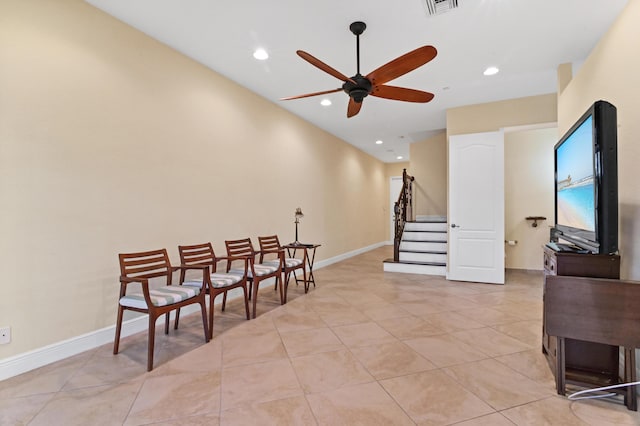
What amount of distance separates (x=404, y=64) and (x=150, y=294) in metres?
2.68

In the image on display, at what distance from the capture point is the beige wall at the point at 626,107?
2.07 meters

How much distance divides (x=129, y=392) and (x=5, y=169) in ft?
5.71

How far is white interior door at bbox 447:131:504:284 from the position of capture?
4.70 meters

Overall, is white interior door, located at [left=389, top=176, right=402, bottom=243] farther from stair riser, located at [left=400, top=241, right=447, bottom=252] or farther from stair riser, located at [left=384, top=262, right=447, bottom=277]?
stair riser, located at [left=384, top=262, right=447, bottom=277]

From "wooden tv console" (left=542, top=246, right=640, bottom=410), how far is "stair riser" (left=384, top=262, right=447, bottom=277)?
11.1 ft

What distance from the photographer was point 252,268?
3.35m

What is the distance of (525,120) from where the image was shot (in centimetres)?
459

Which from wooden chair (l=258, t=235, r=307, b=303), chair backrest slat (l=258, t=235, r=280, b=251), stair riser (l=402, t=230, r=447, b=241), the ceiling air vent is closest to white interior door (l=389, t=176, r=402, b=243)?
stair riser (l=402, t=230, r=447, b=241)

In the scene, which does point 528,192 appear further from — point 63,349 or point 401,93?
point 63,349

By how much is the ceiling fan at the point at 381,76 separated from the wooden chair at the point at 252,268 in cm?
198

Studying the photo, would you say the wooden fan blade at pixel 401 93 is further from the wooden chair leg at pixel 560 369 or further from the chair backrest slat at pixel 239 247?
the chair backrest slat at pixel 239 247

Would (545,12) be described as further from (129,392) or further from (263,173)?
(129,392)

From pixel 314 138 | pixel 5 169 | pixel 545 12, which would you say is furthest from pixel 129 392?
pixel 314 138

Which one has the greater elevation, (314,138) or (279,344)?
(314,138)
